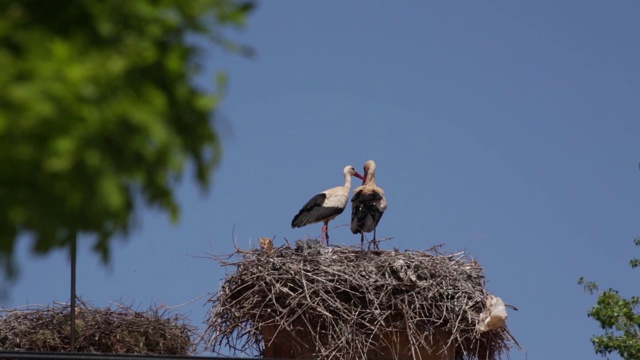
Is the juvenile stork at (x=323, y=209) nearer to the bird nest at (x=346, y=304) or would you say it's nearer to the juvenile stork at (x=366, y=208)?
the juvenile stork at (x=366, y=208)

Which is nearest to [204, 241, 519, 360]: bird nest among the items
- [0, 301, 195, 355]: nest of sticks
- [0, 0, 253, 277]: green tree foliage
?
[0, 301, 195, 355]: nest of sticks

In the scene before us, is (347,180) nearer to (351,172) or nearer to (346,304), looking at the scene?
(351,172)

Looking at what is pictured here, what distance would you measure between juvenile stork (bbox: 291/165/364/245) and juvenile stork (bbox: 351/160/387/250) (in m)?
0.15

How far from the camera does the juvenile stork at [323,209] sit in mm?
11305

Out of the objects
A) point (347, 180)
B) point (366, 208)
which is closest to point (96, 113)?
point (366, 208)

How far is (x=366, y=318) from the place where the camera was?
28.7 feet

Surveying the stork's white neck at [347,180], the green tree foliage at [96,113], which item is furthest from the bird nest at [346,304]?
the green tree foliage at [96,113]

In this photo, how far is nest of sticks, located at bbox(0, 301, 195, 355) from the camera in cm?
955

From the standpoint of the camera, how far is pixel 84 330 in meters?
9.56

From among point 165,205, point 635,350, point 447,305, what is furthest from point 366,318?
point 165,205

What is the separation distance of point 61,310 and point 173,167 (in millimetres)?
7578

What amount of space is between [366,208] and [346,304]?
2.64m

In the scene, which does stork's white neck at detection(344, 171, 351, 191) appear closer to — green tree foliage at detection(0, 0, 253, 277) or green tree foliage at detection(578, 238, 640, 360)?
green tree foliage at detection(578, 238, 640, 360)

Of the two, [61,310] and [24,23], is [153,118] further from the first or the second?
[61,310]
